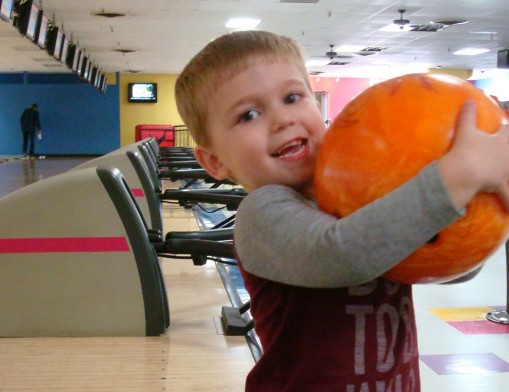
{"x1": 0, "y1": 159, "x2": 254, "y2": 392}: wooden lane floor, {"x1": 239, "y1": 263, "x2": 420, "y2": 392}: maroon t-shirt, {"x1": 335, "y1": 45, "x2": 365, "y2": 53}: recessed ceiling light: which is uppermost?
{"x1": 335, "y1": 45, "x2": 365, "y2": 53}: recessed ceiling light

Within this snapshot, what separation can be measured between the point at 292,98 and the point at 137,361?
1165mm

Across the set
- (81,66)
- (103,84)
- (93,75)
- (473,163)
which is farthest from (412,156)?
(103,84)

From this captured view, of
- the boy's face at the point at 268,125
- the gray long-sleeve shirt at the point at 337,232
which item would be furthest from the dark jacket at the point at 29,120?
the gray long-sleeve shirt at the point at 337,232

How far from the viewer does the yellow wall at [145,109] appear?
2280 centimetres

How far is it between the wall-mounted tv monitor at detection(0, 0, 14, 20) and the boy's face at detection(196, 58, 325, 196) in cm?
653

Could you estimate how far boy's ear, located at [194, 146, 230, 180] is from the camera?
1079 millimetres

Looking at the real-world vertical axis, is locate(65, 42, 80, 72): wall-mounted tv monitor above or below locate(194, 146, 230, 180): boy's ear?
above

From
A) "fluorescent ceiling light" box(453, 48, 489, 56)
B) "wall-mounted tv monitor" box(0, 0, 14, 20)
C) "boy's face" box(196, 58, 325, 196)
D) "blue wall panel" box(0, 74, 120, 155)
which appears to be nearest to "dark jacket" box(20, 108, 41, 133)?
"blue wall panel" box(0, 74, 120, 155)

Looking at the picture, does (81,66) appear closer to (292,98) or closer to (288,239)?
(292,98)

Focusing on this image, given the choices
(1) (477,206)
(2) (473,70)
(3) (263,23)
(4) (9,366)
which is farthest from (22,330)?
(2) (473,70)

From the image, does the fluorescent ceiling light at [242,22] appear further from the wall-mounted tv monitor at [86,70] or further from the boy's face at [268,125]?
the boy's face at [268,125]

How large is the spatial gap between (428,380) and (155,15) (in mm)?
10487

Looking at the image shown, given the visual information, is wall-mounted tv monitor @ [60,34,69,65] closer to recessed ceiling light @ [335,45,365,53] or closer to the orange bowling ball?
recessed ceiling light @ [335,45,365,53]

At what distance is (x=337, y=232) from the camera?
0.76 metres
